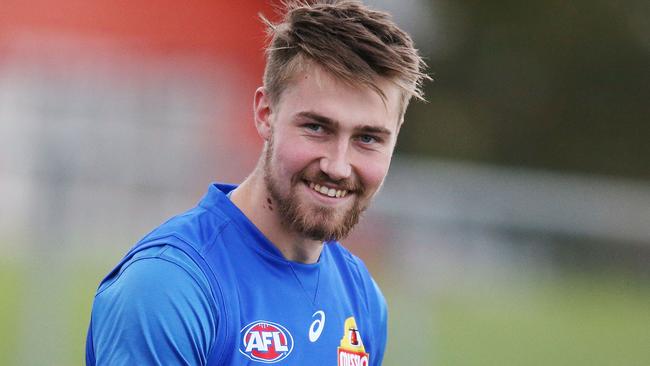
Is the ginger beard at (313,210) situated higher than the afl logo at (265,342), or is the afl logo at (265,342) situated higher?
the ginger beard at (313,210)

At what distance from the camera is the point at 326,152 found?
280cm

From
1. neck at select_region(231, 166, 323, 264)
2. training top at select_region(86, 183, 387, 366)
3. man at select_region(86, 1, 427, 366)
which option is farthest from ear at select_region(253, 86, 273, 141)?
training top at select_region(86, 183, 387, 366)

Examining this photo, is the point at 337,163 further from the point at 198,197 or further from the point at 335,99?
the point at 198,197

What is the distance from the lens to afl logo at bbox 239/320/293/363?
2717 mm

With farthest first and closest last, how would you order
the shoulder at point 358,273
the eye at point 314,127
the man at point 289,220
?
the shoulder at point 358,273
the eye at point 314,127
the man at point 289,220

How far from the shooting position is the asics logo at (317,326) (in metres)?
2.96

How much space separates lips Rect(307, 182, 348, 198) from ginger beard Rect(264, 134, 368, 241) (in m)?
0.01

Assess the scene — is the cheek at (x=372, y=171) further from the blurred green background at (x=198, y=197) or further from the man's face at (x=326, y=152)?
the blurred green background at (x=198, y=197)

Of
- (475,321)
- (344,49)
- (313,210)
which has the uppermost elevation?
(344,49)

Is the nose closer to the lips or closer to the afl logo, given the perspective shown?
the lips

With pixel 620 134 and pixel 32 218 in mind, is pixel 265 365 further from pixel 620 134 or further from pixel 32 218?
pixel 620 134

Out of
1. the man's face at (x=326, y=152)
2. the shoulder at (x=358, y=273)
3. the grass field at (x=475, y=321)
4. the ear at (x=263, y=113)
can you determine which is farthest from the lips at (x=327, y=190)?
the grass field at (x=475, y=321)

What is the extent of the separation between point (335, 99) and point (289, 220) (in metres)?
0.38

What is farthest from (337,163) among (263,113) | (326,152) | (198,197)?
(198,197)
